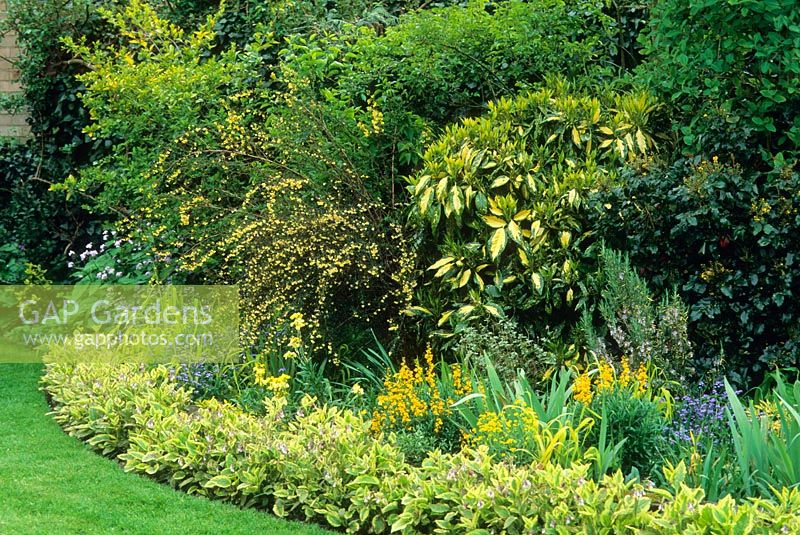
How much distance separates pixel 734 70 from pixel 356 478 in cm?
340

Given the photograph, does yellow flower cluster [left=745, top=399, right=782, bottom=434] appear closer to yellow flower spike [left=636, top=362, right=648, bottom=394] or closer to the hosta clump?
yellow flower spike [left=636, top=362, right=648, bottom=394]

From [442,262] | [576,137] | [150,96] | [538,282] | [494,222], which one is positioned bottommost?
[538,282]

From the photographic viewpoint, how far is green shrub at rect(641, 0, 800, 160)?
5398 millimetres

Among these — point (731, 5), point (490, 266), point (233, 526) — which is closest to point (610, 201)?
point (490, 266)

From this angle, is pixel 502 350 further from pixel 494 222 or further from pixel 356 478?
pixel 356 478

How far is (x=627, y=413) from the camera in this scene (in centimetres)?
444

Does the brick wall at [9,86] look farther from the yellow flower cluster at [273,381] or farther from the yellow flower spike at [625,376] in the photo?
the yellow flower spike at [625,376]

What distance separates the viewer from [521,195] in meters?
6.13

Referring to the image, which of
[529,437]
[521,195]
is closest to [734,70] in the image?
[521,195]

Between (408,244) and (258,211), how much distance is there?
1.23 m

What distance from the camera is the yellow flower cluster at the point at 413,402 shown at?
16.6 feet

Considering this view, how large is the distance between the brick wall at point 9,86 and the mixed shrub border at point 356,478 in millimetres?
5293

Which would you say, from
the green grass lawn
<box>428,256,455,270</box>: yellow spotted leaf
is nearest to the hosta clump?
the green grass lawn

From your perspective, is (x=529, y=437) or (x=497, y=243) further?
(x=497, y=243)
